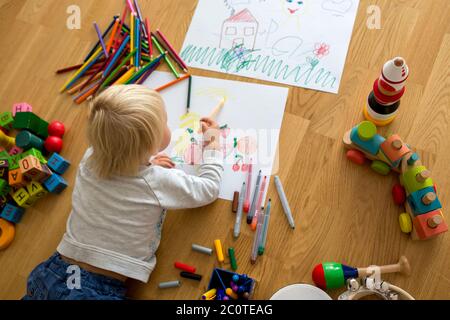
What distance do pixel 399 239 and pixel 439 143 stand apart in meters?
0.23

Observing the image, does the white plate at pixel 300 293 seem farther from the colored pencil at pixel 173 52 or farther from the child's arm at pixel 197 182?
the colored pencil at pixel 173 52

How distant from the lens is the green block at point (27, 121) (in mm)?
967

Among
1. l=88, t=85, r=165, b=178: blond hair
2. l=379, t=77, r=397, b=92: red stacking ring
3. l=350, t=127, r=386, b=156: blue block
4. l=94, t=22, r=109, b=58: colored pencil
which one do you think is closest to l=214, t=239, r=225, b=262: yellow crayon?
l=88, t=85, r=165, b=178: blond hair

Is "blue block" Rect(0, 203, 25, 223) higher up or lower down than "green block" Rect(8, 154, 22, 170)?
lower down

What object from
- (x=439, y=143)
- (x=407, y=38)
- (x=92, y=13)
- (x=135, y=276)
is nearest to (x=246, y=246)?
(x=135, y=276)

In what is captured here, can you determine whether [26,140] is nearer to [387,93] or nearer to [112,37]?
[112,37]

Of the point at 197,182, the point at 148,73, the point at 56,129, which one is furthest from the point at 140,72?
the point at 197,182

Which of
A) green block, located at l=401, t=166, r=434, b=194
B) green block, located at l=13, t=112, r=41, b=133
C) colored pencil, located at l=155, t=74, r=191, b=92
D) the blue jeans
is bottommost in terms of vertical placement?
the blue jeans

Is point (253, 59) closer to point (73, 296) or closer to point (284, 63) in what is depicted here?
point (284, 63)

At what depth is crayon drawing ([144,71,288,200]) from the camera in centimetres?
90

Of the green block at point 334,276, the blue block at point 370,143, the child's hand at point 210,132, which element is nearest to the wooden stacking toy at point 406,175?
the blue block at point 370,143

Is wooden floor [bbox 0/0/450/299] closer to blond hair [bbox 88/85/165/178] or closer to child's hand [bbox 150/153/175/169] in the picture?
child's hand [bbox 150/153/175/169]

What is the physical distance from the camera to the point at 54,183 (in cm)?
93

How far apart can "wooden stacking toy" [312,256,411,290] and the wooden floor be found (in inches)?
1.0
